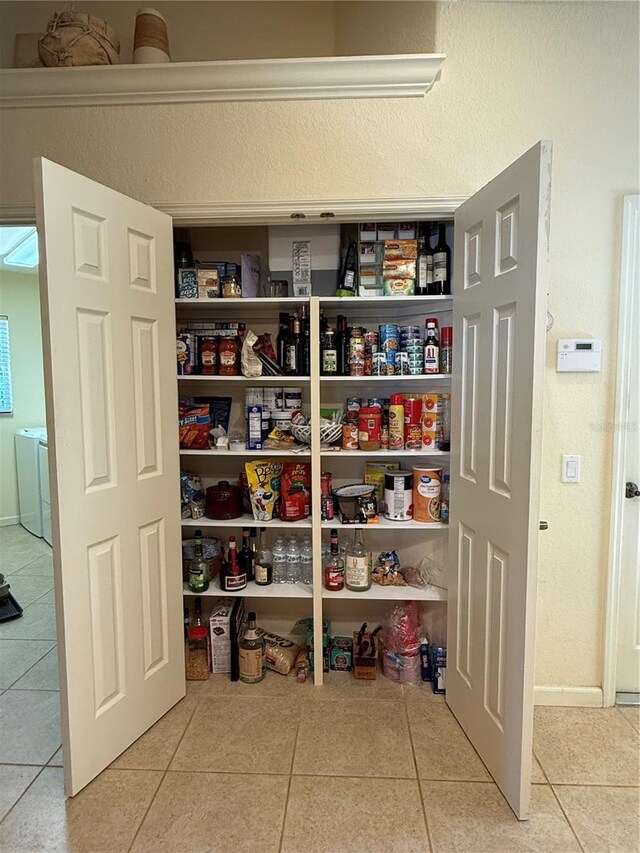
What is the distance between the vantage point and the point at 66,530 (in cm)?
154

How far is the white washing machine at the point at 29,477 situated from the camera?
4320mm

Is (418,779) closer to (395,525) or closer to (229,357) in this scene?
(395,525)

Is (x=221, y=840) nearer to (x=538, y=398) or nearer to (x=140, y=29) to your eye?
(x=538, y=398)

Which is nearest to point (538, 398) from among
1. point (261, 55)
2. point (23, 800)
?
point (261, 55)

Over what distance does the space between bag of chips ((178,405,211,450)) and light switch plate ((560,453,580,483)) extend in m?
1.55

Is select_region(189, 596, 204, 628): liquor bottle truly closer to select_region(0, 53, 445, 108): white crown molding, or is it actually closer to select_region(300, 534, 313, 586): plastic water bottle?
select_region(300, 534, 313, 586): plastic water bottle

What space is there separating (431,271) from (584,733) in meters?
1.98

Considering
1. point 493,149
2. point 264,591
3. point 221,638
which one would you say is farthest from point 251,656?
point 493,149

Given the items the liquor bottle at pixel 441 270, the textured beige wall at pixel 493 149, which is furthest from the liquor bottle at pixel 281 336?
the liquor bottle at pixel 441 270

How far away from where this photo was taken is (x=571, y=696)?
2.04 m

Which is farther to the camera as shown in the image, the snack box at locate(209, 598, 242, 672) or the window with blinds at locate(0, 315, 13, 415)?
the window with blinds at locate(0, 315, 13, 415)

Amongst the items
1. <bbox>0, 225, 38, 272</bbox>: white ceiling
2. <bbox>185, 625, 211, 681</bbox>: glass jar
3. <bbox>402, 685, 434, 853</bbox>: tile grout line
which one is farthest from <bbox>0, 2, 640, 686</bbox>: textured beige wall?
<bbox>0, 225, 38, 272</bbox>: white ceiling

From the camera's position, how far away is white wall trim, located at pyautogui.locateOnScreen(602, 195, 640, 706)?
186 centimetres

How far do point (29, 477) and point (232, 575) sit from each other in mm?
3233
